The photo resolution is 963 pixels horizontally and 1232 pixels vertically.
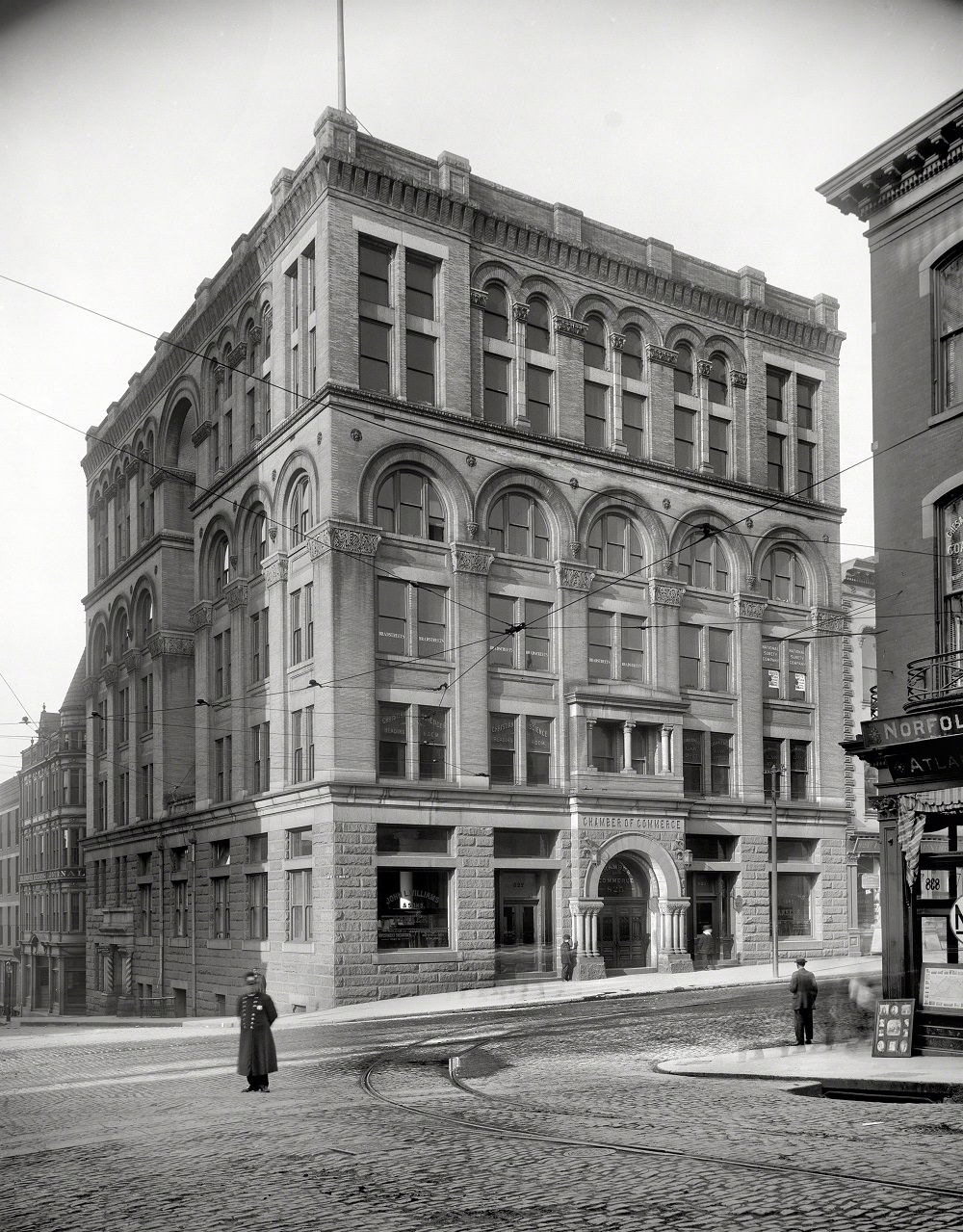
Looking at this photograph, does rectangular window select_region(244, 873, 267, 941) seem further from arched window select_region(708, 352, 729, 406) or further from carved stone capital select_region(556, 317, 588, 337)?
arched window select_region(708, 352, 729, 406)

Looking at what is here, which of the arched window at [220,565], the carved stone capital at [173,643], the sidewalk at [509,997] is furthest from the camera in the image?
the carved stone capital at [173,643]

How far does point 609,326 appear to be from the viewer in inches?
1799

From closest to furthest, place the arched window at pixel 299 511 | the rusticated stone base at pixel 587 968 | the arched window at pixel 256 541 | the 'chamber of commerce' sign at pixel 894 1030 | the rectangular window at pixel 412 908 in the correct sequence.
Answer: the 'chamber of commerce' sign at pixel 894 1030
the rectangular window at pixel 412 908
the arched window at pixel 299 511
the rusticated stone base at pixel 587 968
the arched window at pixel 256 541

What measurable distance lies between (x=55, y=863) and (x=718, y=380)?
4627 cm

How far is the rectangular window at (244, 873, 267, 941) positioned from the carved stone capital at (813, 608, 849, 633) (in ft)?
72.7

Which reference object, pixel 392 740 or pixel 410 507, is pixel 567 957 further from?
pixel 410 507

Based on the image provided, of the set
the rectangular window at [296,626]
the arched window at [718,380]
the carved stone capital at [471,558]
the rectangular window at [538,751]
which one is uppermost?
the arched window at [718,380]

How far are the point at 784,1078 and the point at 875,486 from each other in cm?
1051

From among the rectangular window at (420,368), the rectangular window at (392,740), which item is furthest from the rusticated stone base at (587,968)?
the rectangular window at (420,368)

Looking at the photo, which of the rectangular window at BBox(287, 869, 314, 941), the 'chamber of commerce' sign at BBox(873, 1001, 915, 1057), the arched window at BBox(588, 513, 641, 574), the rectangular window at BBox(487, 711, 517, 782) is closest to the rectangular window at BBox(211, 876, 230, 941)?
the rectangular window at BBox(287, 869, 314, 941)

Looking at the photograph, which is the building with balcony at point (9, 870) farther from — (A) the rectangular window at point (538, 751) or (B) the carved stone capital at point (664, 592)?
(B) the carved stone capital at point (664, 592)

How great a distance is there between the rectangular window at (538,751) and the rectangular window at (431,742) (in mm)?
3000

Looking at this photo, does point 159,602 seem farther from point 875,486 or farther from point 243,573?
point 875,486

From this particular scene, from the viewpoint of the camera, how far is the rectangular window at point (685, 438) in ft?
155
